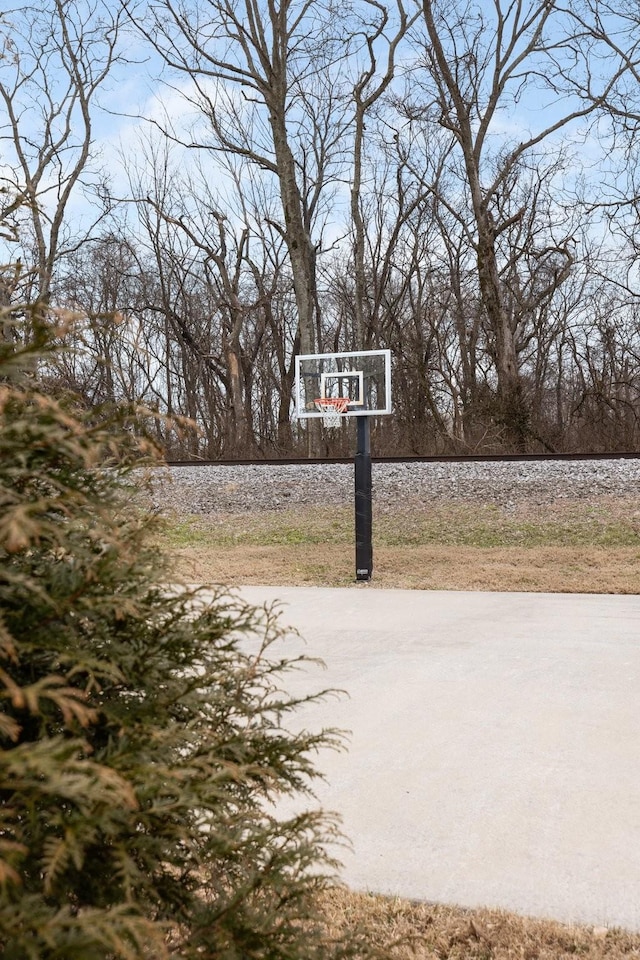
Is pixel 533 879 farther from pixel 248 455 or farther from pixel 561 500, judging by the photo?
pixel 248 455

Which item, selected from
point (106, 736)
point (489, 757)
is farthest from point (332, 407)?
point (106, 736)

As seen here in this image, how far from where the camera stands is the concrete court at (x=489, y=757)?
136 inches

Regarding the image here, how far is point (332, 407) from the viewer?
10977mm

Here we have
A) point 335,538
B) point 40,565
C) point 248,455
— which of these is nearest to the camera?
point 40,565

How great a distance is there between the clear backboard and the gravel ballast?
3.45m

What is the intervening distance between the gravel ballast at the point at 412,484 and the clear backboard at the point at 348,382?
11.3ft

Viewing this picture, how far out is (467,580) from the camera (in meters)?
10.6

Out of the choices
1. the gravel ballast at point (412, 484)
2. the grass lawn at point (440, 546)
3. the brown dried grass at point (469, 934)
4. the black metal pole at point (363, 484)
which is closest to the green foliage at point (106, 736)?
the brown dried grass at point (469, 934)

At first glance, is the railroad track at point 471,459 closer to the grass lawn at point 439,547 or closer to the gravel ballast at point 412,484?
the gravel ballast at point 412,484

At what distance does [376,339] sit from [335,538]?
15.9m

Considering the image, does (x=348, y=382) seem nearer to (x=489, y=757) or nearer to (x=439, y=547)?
(x=439, y=547)

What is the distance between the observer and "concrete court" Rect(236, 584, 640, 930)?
345 cm

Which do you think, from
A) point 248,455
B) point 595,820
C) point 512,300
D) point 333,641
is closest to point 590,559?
point 333,641

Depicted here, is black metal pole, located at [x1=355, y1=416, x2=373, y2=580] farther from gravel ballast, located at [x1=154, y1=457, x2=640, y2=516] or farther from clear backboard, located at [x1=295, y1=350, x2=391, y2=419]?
gravel ballast, located at [x1=154, y1=457, x2=640, y2=516]
